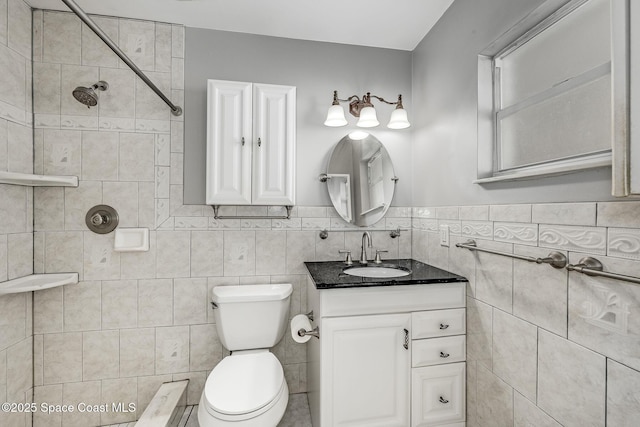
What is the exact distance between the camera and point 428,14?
175cm

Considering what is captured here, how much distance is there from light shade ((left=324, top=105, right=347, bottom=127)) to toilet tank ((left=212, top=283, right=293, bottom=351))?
3.59 ft

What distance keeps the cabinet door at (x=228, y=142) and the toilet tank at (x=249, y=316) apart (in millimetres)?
546

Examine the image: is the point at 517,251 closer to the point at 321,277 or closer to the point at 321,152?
the point at 321,277

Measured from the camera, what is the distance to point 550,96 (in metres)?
1.15

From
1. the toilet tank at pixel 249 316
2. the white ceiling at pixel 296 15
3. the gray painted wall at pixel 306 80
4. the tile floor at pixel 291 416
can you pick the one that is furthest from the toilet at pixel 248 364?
the white ceiling at pixel 296 15

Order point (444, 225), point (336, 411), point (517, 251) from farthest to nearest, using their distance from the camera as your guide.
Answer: point (444, 225), point (336, 411), point (517, 251)

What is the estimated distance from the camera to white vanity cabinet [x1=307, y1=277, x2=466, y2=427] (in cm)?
140

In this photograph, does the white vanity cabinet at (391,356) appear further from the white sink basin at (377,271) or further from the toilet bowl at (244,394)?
the white sink basin at (377,271)

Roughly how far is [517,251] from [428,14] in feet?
4.89

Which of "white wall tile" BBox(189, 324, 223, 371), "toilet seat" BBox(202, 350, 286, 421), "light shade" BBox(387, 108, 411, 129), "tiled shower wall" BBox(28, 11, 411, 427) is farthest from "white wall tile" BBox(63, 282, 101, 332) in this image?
"light shade" BBox(387, 108, 411, 129)

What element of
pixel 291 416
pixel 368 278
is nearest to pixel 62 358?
pixel 291 416

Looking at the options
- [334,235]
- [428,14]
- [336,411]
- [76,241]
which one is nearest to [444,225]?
[334,235]

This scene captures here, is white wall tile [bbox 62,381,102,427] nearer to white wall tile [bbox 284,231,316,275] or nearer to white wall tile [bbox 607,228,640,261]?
white wall tile [bbox 284,231,316,275]

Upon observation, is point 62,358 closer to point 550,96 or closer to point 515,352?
point 515,352
